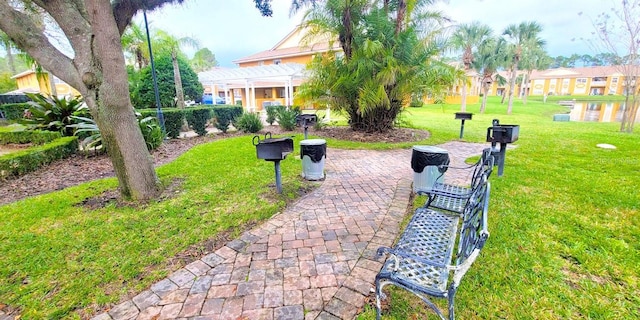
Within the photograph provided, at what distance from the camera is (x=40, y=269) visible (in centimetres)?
247

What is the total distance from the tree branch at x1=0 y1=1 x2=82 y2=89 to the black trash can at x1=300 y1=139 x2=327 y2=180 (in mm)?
3066

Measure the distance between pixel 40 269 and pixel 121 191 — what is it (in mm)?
1584

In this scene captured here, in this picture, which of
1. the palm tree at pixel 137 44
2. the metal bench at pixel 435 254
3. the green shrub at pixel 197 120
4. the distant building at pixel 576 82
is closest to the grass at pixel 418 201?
the metal bench at pixel 435 254

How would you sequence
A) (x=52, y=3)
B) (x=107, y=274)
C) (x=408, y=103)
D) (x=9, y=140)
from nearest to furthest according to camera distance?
(x=107, y=274) → (x=52, y=3) → (x=9, y=140) → (x=408, y=103)

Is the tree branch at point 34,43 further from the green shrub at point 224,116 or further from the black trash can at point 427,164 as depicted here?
the green shrub at point 224,116

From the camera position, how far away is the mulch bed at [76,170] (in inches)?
180

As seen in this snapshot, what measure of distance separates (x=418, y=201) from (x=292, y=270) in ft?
7.35

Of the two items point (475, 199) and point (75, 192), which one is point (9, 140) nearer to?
point (75, 192)

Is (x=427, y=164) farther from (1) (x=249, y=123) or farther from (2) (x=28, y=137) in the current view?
(2) (x=28, y=137)

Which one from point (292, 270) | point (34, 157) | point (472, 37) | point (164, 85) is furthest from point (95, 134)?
point (472, 37)

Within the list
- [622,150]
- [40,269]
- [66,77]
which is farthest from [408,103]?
[40,269]

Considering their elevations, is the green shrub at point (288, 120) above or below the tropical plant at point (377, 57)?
below

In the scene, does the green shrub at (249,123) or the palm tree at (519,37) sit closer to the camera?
the green shrub at (249,123)

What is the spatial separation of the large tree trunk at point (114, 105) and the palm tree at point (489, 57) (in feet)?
79.0
